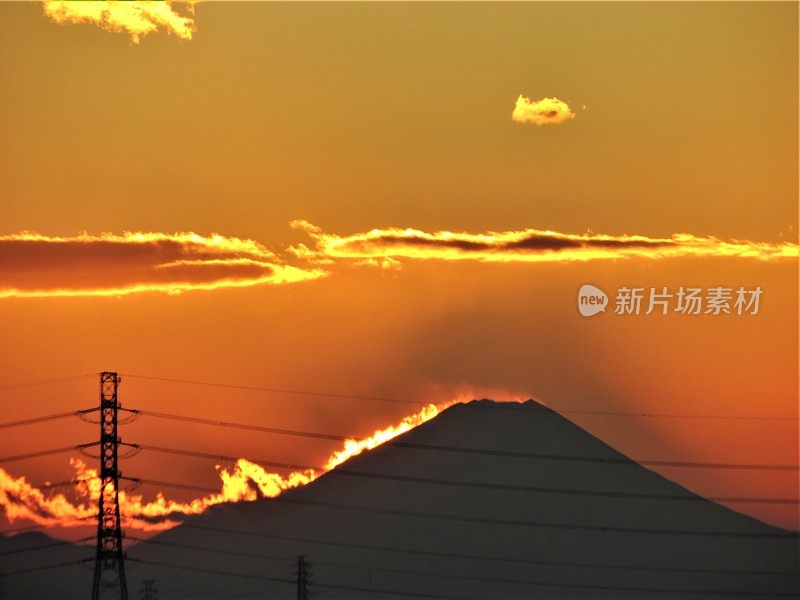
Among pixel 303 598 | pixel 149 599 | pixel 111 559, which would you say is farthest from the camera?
pixel 149 599

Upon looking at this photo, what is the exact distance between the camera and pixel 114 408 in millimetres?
71438

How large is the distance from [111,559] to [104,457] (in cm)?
564

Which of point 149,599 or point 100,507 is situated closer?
point 100,507

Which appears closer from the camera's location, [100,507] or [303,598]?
[100,507]

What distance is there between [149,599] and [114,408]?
4592cm

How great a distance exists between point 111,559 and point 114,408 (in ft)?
27.4

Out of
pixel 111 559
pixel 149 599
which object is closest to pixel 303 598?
pixel 149 599

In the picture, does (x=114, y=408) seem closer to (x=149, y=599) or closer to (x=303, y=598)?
(x=303, y=598)

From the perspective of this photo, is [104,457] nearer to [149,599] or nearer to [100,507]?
[100,507]

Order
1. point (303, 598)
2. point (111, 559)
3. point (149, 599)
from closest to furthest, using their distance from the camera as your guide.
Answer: point (111, 559), point (303, 598), point (149, 599)

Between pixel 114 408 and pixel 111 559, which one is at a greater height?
pixel 114 408

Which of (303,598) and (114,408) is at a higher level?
(114,408)

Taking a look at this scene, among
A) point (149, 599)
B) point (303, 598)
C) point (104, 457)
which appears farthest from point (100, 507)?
point (149, 599)

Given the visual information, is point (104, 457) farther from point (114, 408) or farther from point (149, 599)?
point (149, 599)
